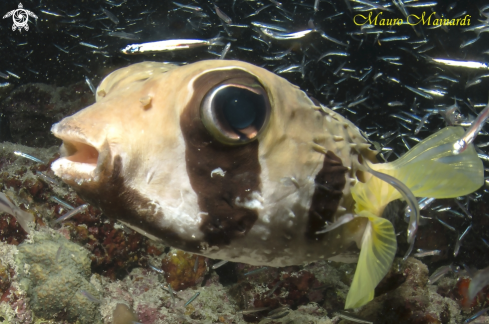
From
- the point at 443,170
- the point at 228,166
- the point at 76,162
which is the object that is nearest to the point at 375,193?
the point at 443,170

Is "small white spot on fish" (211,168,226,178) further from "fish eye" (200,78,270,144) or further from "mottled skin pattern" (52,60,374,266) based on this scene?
"fish eye" (200,78,270,144)

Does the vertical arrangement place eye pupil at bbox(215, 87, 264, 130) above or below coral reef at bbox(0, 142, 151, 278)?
above

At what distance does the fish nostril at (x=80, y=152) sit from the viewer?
133 centimetres

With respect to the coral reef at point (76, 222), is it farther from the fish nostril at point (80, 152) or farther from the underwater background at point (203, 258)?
the fish nostril at point (80, 152)

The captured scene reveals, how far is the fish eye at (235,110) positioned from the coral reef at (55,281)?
329cm

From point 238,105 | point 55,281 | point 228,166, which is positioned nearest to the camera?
point 238,105

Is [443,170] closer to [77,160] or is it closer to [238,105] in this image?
[238,105]

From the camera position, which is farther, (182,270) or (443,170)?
(182,270)

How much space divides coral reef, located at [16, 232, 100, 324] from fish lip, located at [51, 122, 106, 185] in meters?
2.82

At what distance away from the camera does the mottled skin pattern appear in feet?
4.15


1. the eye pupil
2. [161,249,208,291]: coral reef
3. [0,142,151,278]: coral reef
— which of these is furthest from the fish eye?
[0,142,151,278]: coral reef

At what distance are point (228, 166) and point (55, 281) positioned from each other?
331 cm

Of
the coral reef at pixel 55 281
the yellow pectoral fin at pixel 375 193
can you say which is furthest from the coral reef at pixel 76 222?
the yellow pectoral fin at pixel 375 193

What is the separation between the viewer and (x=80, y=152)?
1.37m
